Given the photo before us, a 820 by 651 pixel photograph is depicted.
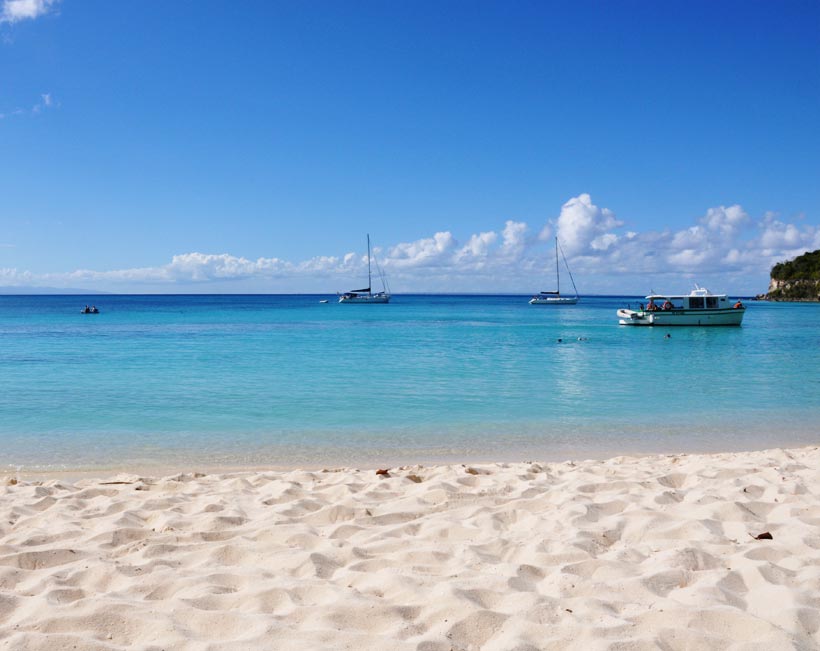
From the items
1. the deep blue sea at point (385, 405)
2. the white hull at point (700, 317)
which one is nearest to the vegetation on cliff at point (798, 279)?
Result: the white hull at point (700, 317)

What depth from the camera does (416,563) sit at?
5039 millimetres

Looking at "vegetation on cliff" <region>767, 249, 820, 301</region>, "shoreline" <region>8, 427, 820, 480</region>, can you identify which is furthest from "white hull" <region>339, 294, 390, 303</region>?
"shoreline" <region>8, 427, 820, 480</region>

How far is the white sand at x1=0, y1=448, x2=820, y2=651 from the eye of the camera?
387 cm

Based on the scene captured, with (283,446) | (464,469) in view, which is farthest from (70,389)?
(464,469)

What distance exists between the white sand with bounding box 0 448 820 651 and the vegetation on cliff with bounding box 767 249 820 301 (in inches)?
6192

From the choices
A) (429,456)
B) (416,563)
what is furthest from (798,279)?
(416,563)

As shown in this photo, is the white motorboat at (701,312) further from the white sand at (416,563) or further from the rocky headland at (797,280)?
the rocky headland at (797,280)

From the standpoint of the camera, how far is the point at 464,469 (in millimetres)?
8586

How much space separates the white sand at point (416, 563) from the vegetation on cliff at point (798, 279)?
157288 mm

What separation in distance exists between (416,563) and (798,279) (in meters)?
169

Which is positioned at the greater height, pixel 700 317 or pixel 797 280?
pixel 797 280

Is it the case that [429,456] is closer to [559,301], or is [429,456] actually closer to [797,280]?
[559,301]

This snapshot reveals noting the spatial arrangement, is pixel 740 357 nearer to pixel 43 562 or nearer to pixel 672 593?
pixel 672 593

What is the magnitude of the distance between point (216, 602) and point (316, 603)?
2.23 feet
